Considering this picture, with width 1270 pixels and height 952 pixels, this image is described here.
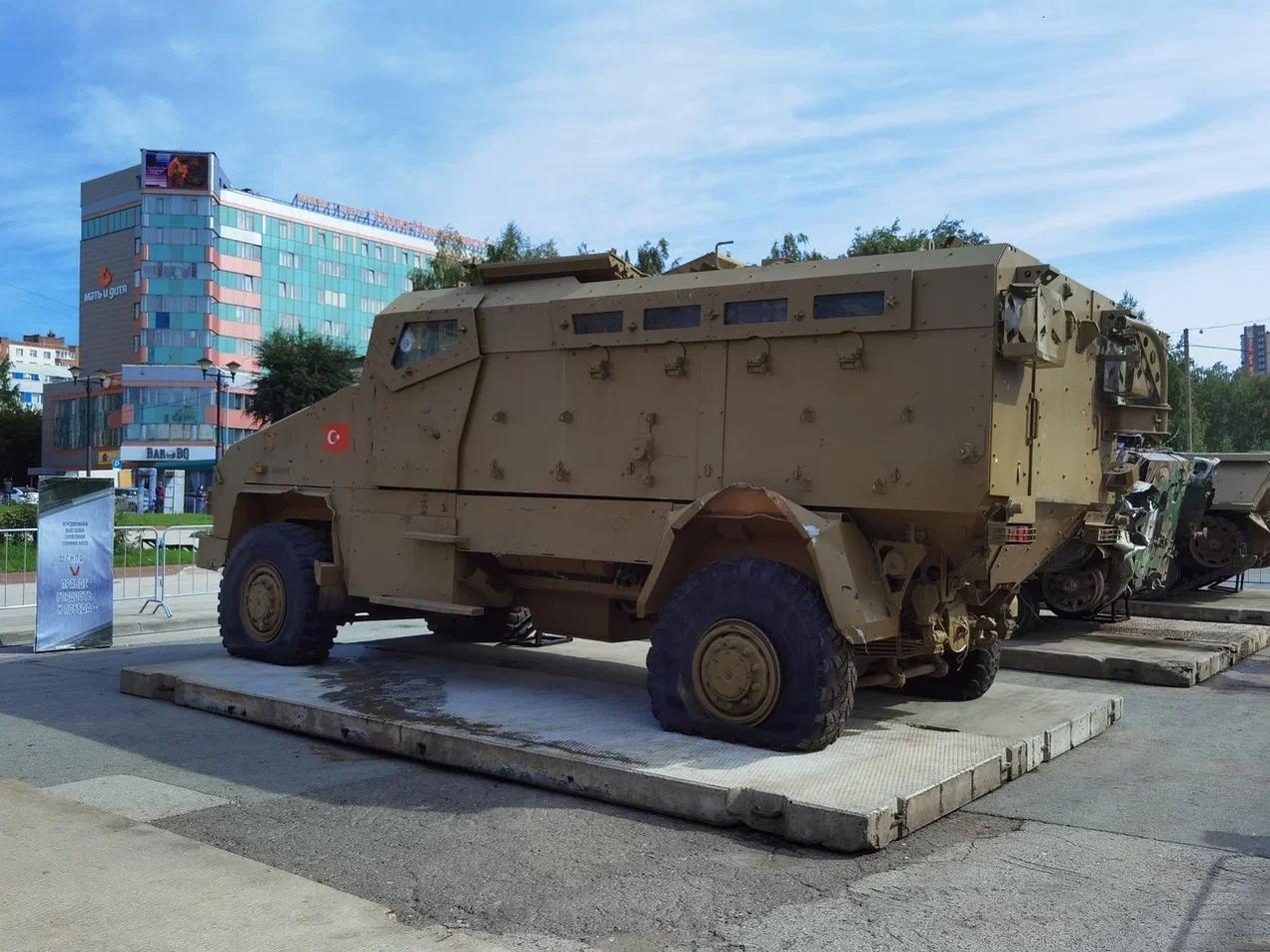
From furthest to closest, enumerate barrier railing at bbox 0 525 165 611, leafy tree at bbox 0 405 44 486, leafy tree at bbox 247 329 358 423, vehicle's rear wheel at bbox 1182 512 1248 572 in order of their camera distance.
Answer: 1. leafy tree at bbox 0 405 44 486
2. leafy tree at bbox 247 329 358 423
3. vehicle's rear wheel at bbox 1182 512 1248 572
4. barrier railing at bbox 0 525 165 611

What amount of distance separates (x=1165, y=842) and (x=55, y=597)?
33.2 feet

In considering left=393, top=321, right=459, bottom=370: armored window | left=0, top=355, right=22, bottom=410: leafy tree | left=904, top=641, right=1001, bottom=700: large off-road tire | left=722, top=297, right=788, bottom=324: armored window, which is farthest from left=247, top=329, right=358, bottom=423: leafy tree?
left=0, top=355, right=22, bottom=410: leafy tree

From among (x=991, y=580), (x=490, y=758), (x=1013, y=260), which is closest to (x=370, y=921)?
(x=490, y=758)

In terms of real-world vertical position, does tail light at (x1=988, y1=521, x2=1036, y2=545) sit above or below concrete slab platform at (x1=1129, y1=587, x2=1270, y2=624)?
above

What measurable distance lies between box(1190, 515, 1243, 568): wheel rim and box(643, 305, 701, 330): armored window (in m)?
10.9

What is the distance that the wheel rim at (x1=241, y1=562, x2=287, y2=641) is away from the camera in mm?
8711

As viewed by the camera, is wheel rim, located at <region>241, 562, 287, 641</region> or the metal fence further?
the metal fence

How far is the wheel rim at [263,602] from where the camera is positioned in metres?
8.71

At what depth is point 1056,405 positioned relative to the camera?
6.88m

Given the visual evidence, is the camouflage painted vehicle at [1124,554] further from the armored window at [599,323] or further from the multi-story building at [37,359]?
the multi-story building at [37,359]

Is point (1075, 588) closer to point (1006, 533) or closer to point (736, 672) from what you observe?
point (1006, 533)

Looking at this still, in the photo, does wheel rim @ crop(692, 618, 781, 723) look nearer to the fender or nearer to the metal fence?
the fender

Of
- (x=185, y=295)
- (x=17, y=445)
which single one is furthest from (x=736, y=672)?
(x=17, y=445)

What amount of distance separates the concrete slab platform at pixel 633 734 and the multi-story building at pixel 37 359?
5425 inches
